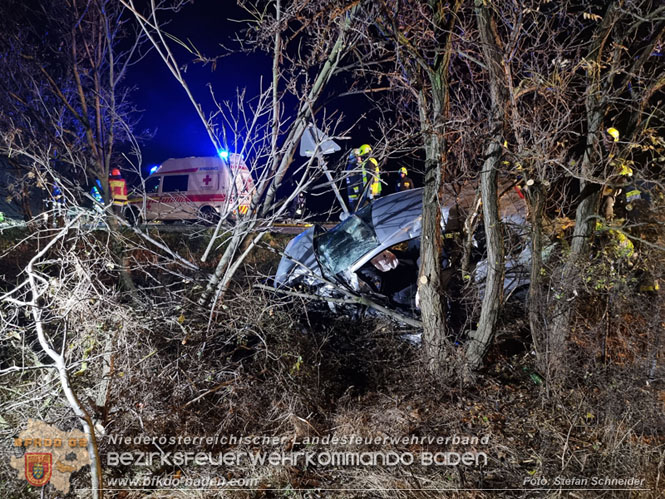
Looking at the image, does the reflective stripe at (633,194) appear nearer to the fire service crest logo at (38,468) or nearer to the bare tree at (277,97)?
the bare tree at (277,97)

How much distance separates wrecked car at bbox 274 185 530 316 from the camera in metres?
5.69

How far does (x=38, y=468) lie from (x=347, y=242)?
4.36m

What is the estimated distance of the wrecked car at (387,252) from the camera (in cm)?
569

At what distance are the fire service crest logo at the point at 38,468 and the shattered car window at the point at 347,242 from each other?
12.3 ft

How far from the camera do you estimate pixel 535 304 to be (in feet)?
14.5

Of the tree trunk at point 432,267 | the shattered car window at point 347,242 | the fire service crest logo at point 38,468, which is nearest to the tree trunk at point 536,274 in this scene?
the tree trunk at point 432,267

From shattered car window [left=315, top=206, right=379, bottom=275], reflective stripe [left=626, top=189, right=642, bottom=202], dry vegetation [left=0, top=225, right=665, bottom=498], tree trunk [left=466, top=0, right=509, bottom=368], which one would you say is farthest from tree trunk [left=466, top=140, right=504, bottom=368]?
shattered car window [left=315, top=206, right=379, bottom=275]

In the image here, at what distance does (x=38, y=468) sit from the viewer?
10.1 ft

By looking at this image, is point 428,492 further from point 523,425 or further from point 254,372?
point 254,372

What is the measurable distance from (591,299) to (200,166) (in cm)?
1243

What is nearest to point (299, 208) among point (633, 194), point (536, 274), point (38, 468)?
point (536, 274)

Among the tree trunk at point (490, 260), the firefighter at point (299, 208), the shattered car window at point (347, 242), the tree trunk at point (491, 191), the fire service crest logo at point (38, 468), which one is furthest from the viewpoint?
the shattered car window at point (347, 242)

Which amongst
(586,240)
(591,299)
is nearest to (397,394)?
(591,299)

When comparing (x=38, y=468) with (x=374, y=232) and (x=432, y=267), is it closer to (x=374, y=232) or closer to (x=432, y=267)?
(x=432, y=267)
